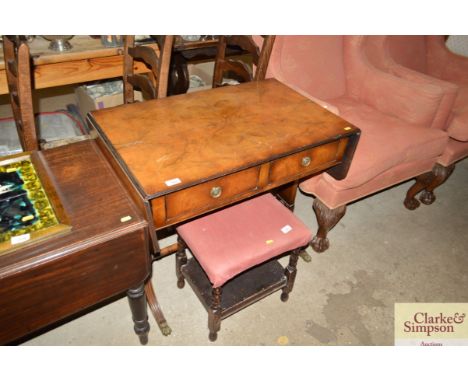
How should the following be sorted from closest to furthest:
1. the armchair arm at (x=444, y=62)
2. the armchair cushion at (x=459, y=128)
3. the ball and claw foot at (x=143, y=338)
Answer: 1. the ball and claw foot at (x=143, y=338)
2. the armchair cushion at (x=459, y=128)
3. the armchair arm at (x=444, y=62)

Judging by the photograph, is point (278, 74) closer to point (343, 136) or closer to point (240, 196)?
point (343, 136)

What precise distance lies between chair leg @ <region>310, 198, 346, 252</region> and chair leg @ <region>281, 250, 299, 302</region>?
0.45 m

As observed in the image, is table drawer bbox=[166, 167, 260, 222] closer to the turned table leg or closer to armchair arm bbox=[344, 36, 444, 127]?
the turned table leg

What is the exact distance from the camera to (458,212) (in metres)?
2.61

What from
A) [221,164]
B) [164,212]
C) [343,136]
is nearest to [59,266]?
[164,212]

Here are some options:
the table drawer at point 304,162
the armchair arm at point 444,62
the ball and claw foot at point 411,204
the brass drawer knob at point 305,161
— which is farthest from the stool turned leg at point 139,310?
the armchair arm at point 444,62

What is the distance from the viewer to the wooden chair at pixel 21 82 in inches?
46.6

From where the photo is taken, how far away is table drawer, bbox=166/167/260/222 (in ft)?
3.84

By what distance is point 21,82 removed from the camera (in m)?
1.21

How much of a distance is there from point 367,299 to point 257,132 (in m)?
1.20

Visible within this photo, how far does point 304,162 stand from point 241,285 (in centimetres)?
70

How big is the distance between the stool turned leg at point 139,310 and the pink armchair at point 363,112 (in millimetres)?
1142

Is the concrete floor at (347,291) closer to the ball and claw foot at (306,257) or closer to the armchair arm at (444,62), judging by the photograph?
the ball and claw foot at (306,257)

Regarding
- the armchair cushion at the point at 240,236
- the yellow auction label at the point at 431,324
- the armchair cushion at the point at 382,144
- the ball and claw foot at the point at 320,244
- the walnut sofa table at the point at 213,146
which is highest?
the walnut sofa table at the point at 213,146
